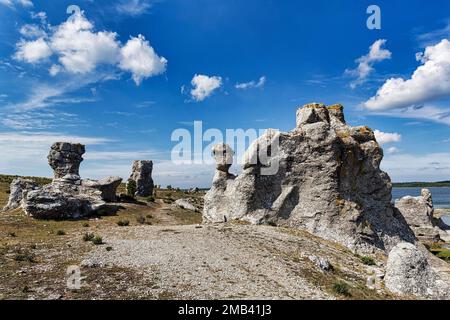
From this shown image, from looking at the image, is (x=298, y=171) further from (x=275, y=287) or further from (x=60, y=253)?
(x=60, y=253)

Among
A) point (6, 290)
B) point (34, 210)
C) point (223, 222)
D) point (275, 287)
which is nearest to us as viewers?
point (6, 290)

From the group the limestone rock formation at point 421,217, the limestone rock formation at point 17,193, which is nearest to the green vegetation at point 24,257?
the limestone rock formation at point 17,193

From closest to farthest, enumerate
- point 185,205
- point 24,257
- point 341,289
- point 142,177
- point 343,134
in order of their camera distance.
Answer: point 341,289 → point 24,257 → point 343,134 → point 185,205 → point 142,177

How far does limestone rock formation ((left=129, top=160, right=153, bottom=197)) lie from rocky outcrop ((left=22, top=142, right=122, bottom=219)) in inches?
553

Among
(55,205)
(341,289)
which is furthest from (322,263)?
(55,205)

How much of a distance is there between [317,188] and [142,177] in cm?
4457

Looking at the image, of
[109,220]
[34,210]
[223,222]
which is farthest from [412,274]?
[34,210]

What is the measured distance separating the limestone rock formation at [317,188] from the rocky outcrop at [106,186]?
77.5ft

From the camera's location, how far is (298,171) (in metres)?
32.2

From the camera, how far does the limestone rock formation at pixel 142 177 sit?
6819cm

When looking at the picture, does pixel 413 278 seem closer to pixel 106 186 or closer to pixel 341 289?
pixel 341 289

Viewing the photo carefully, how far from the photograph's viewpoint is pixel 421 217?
58500mm

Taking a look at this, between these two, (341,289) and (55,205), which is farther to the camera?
(55,205)

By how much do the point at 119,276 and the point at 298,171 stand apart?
1941cm
